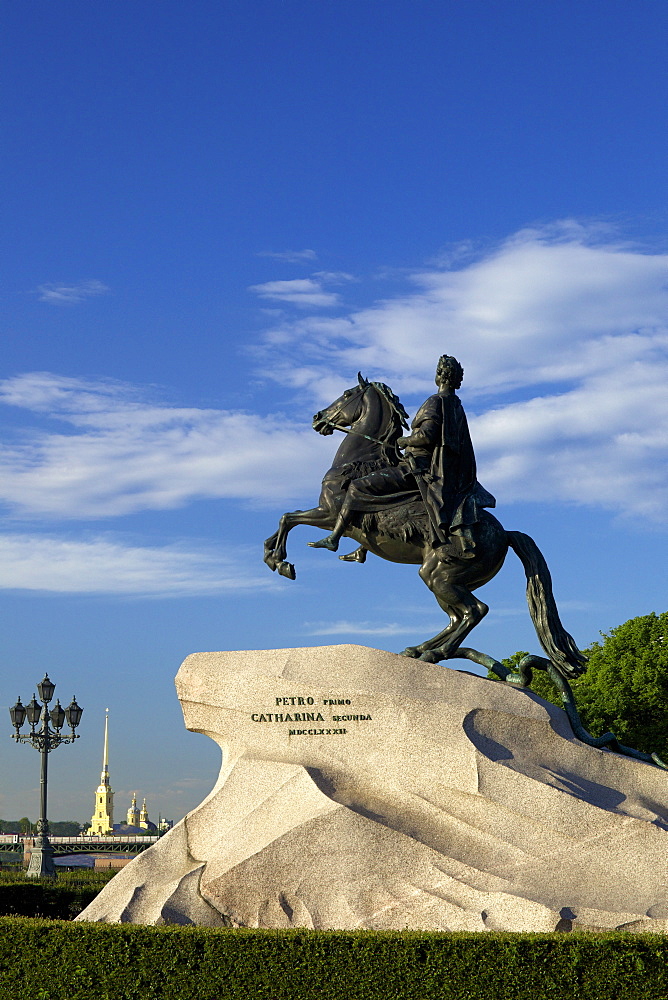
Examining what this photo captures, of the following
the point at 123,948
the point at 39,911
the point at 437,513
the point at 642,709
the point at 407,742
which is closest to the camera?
the point at 123,948

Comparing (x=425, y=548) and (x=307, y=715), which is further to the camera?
(x=425, y=548)

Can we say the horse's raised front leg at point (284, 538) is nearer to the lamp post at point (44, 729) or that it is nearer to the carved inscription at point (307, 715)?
the carved inscription at point (307, 715)

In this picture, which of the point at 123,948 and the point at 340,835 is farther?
the point at 340,835

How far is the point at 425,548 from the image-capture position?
12680 millimetres

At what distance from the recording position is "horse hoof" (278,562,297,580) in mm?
13195

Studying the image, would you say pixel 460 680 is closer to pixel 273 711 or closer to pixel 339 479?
pixel 273 711

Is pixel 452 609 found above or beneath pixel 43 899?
above

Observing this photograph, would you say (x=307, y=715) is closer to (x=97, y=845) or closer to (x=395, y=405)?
(x=395, y=405)

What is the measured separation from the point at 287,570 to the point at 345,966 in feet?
17.4

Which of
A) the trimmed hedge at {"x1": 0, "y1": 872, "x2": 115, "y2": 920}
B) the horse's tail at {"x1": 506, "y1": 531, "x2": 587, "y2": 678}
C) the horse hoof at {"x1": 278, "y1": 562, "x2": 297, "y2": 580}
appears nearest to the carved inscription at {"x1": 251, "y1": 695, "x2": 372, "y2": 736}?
the horse hoof at {"x1": 278, "y1": 562, "x2": 297, "y2": 580}

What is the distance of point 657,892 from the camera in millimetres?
10203

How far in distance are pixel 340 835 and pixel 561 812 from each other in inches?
82.4

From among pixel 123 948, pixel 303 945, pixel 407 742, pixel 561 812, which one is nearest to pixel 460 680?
pixel 407 742

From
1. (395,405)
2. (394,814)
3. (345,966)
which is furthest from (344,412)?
(345,966)
